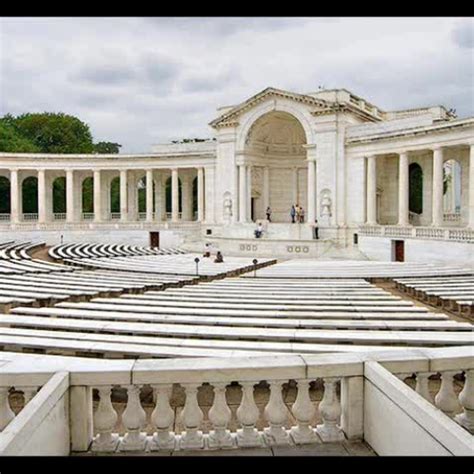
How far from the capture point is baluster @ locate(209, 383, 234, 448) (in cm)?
519

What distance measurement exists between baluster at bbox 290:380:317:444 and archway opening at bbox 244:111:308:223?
159 feet

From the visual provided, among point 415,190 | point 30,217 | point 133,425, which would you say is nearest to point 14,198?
point 30,217

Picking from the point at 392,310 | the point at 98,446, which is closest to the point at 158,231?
the point at 392,310

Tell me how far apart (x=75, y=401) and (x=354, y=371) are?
2.78m

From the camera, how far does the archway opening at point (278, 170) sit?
54.7 metres

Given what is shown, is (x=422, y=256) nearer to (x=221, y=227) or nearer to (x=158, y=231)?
(x=221, y=227)

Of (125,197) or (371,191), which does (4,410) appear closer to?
(371,191)

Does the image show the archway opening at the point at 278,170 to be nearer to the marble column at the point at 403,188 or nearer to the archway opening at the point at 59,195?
the marble column at the point at 403,188

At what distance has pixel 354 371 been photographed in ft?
17.6

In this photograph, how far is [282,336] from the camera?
9359 mm

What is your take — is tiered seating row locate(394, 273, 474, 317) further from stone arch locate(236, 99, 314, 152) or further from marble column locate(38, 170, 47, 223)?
marble column locate(38, 170, 47, 223)

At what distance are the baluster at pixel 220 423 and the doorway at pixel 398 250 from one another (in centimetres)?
3545

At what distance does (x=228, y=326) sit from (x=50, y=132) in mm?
81039
